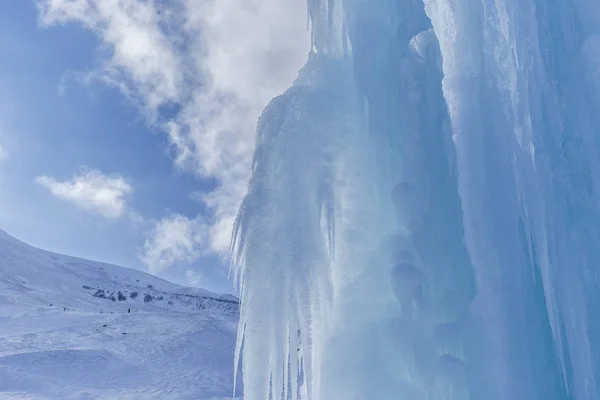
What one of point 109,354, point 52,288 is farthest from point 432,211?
point 52,288

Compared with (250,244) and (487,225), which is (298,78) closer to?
(250,244)

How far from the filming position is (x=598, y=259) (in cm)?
470

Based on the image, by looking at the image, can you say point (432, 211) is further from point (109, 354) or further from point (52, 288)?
point (52, 288)

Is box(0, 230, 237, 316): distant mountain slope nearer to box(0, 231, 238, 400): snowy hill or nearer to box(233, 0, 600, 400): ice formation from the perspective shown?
box(0, 231, 238, 400): snowy hill

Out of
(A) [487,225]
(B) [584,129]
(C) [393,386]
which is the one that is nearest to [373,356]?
(C) [393,386]

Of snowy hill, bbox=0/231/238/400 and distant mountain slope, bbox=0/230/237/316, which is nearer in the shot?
snowy hill, bbox=0/231/238/400

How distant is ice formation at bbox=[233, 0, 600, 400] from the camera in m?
4.71

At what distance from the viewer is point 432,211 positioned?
5.36 metres

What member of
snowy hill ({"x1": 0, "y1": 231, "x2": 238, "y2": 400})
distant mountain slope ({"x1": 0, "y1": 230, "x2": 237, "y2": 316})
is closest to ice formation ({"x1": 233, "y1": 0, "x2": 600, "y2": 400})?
snowy hill ({"x1": 0, "y1": 231, "x2": 238, "y2": 400})

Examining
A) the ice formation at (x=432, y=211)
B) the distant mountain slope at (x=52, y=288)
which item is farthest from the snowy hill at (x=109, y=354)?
the ice formation at (x=432, y=211)

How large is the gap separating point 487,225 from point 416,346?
1.43 metres

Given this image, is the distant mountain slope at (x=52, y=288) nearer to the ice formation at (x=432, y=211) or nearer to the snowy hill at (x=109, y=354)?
the snowy hill at (x=109, y=354)

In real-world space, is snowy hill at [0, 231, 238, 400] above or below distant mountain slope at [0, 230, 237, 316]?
below

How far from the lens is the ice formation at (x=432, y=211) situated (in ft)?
15.5
